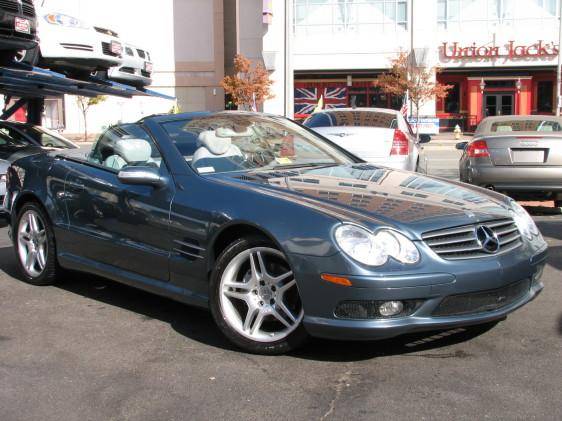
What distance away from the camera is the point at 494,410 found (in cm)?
335

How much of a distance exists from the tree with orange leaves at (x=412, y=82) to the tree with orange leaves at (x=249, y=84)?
694 centimetres

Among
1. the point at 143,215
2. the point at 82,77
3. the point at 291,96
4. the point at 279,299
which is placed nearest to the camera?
the point at 279,299

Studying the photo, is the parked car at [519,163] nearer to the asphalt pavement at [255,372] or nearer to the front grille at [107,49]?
the asphalt pavement at [255,372]

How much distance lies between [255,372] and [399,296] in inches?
36.5

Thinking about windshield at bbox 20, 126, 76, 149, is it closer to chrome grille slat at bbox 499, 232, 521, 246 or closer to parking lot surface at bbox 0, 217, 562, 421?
parking lot surface at bbox 0, 217, 562, 421

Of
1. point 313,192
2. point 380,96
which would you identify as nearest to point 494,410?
point 313,192

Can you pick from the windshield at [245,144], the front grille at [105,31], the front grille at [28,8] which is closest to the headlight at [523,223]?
the windshield at [245,144]

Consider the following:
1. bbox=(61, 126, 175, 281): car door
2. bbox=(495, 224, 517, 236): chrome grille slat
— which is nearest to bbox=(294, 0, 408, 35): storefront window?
bbox=(61, 126, 175, 281): car door

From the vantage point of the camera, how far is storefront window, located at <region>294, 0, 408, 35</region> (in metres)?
40.8

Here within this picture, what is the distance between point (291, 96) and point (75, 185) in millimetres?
36095

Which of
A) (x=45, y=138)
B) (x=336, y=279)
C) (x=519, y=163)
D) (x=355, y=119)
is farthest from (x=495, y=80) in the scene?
(x=336, y=279)

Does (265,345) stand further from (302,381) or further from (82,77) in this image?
(82,77)

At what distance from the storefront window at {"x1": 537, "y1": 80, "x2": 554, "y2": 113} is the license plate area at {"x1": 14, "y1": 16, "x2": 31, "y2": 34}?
3742cm

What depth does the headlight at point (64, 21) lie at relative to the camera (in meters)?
11.6
